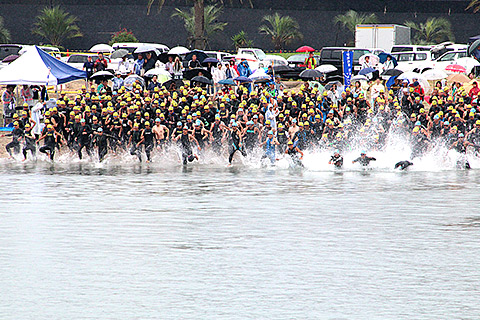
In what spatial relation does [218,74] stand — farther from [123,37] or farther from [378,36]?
[123,37]

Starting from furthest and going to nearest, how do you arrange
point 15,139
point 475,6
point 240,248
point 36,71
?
1. point 475,6
2. point 36,71
3. point 15,139
4. point 240,248

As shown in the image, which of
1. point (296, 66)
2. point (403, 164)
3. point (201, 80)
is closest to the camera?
point (403, 164)

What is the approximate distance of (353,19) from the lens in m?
53.8

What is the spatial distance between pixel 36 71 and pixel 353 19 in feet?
102

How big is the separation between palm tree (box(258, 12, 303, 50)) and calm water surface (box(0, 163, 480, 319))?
33.7 meters

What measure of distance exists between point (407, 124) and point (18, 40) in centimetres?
3441

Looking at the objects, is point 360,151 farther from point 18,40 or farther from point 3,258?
point 18,40

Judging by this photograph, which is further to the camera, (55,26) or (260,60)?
(55,26)

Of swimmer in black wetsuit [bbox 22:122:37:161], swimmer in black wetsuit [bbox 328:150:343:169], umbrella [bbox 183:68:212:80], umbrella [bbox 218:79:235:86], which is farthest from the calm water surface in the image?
umbrella [bbox 218:79:235:86]

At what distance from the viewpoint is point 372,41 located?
44969 mm

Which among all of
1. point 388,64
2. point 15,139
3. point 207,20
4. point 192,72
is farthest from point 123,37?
point 15,139

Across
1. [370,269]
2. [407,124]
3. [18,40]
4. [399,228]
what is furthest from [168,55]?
[18,40]

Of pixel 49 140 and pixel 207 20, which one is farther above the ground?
pixel 207 20

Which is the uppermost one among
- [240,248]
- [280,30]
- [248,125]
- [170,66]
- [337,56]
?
[280,30]
